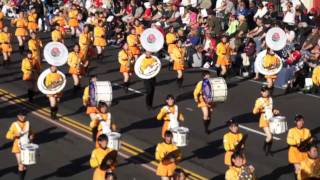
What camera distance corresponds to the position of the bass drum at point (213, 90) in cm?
2062

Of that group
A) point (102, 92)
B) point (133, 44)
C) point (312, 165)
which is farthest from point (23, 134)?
point (133, 44)

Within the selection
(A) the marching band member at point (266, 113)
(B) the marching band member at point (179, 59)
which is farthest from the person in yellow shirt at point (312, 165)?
(B) the marching band member at point (179, 59)

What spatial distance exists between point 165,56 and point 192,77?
11.9 ft

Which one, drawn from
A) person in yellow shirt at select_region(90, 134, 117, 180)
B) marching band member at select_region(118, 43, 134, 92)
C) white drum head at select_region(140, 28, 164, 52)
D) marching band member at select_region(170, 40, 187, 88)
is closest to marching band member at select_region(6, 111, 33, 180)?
person in yellow shirt at select_region(90, 134, 117, 180)

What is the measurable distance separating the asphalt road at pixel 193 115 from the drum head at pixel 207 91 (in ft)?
3.70

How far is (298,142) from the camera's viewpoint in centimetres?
1678

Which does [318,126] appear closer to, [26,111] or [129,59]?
[129,59]

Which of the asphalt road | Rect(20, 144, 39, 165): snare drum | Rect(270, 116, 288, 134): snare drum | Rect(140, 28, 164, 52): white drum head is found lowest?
the asphalt road

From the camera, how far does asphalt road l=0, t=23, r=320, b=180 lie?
18828 millimetres

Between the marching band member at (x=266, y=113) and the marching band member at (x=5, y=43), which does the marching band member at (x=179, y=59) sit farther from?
the marching band member at (x=5, y=43)

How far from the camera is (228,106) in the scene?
24500 mm

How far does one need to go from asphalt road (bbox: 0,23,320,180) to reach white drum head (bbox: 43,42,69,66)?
68.4 inches

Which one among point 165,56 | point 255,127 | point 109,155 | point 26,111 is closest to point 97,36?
point 165,56

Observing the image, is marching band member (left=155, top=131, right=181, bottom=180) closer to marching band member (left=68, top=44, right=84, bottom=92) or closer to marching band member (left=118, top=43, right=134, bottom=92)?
marching band member (left=68, top=44, right=84, bottom=92)
